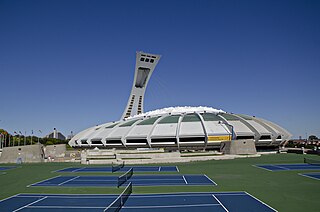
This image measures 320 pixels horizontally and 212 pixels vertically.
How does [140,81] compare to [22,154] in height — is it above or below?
above

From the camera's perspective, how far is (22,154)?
31.6 m

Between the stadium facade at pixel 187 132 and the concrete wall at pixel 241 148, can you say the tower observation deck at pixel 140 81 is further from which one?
the concrete wall at pixel 241 148

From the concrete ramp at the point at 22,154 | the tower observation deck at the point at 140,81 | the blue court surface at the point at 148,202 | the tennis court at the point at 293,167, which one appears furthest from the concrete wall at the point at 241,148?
the tower observation deck at the point at 140,81

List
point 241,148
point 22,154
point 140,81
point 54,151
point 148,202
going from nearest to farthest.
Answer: point 148,202, point 22,154, point 241,148, point 54,151, point 140,81

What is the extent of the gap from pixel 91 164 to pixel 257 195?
64.7 feet

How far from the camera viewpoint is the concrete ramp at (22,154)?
100 feet

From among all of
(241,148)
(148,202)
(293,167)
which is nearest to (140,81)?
(241,148)

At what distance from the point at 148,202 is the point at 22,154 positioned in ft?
86.2

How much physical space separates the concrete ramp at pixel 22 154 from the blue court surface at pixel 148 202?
68.9ft

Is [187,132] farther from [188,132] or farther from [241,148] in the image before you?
[241,148]

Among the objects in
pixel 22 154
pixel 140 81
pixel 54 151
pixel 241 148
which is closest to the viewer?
pixel 22 154

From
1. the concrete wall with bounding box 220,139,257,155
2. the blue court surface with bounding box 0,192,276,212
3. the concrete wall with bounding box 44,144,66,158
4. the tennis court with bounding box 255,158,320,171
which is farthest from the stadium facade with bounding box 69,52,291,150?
the blue court surface with bounding box 0,192,276,212

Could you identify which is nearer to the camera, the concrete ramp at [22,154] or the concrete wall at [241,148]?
the concrete ramp at [22,154]

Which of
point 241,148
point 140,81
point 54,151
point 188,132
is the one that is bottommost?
point 241,148
